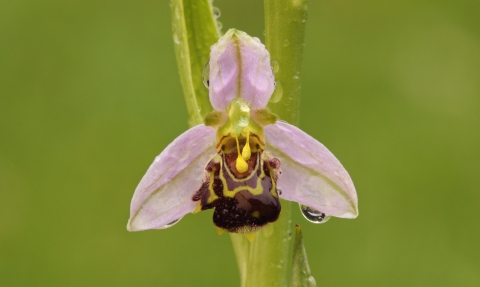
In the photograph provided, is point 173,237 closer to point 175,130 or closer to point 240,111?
point 175,130

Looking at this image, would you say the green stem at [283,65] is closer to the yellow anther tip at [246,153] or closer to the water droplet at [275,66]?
the water droplet at [275,66]

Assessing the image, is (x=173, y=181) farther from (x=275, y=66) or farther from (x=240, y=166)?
(x=275, y=66)

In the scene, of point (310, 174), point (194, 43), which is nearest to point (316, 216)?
point (310, 174)

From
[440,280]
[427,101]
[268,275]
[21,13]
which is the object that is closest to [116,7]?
[21,13]

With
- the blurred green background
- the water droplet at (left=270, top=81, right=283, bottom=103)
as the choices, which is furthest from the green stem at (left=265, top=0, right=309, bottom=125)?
the blurred green background

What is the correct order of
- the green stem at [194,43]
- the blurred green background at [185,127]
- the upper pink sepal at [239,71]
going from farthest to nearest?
the blurred green background at [185,127] < the green stem at [194,43] < the upper pink sepal at [239,71]

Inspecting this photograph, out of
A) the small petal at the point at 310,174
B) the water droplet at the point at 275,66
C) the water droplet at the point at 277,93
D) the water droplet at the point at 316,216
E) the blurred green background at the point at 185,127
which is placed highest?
the water droplet at the point at 275,66

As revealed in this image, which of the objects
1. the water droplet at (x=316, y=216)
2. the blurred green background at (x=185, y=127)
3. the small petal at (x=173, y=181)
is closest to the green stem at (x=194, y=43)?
A: the small petal at (x=173, y=181)
